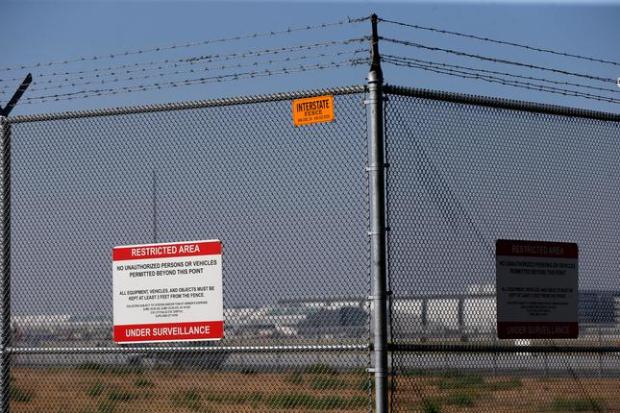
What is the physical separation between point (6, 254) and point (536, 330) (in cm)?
467

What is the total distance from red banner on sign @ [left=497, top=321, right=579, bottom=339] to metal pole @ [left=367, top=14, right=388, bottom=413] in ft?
4.10

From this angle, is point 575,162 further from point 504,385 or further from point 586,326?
point 504,385

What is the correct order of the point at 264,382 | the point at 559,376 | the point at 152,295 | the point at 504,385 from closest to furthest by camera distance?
1. the point at 152,295
2. the point at 559,376
3. the point at 504,385
4. the point at 264,382

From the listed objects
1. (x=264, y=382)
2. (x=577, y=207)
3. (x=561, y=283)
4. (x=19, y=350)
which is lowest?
(x=264, y=382)

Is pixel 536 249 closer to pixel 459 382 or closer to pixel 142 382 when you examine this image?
pixel 459 382

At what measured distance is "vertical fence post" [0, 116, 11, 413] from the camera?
8516mm

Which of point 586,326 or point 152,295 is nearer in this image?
point 152,295

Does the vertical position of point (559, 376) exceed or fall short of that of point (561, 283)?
it falls short

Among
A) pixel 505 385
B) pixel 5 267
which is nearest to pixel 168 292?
pixel 5 267

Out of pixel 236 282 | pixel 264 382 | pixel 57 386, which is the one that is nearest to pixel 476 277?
pixel 236 282

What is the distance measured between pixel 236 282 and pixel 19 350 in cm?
220

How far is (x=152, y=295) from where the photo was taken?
7.99 metres

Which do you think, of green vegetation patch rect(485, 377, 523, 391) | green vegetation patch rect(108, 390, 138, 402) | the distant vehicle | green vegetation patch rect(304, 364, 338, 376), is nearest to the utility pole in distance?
green vegetation patch rect(108, 390, 138, 402)

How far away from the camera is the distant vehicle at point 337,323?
7273mm
